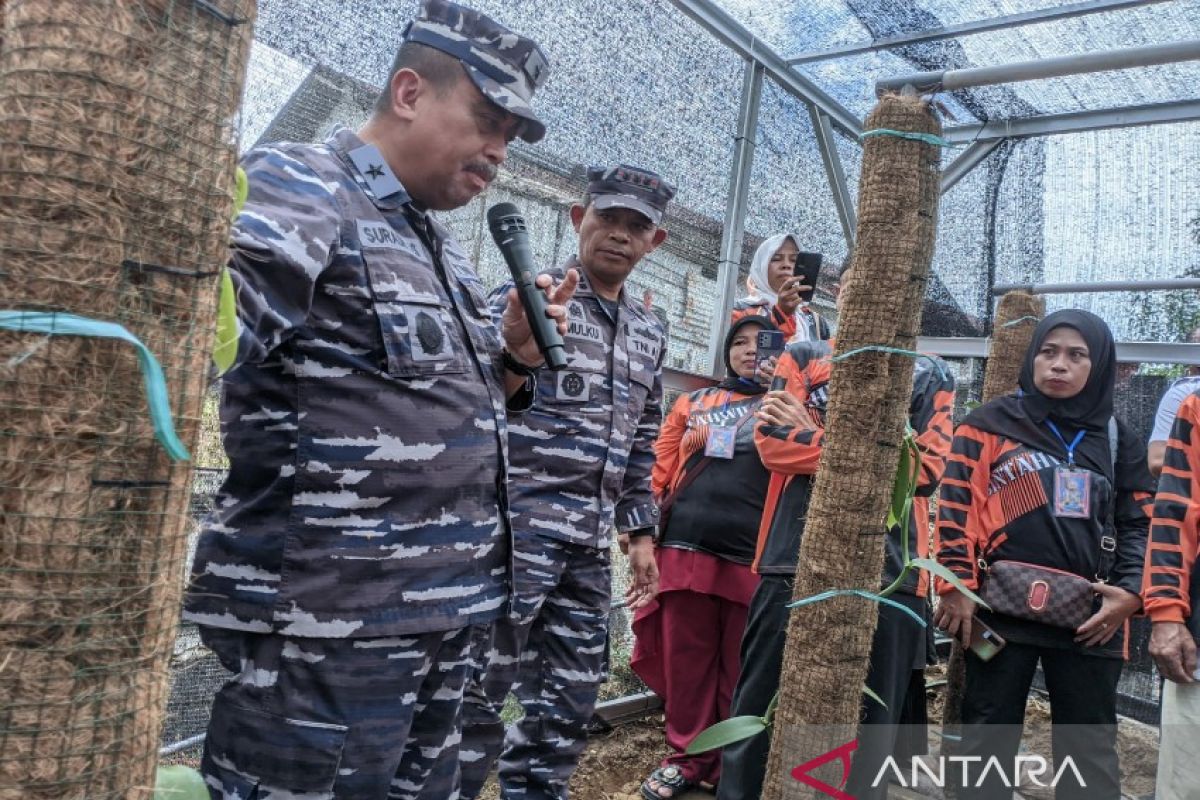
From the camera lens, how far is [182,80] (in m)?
0.79

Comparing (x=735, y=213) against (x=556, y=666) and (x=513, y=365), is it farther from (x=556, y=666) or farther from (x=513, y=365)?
(x=513, y=365)

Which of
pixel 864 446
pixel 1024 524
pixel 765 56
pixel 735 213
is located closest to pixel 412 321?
pixel 864 446

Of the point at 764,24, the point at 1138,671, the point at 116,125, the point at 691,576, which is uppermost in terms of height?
the point at 764,24

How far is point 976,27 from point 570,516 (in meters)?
2.88

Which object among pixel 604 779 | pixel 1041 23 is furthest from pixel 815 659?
pixel 1041 23

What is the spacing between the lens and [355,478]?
5.12 ft

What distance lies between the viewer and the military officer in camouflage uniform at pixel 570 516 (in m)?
2.64

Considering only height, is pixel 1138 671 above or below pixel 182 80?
below

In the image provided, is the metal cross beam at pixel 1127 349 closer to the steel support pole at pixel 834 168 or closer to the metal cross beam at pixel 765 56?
the steel support pole at pixel 834 168

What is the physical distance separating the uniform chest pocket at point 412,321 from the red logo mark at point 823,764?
0.99 m

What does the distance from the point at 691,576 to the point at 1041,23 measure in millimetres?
2811

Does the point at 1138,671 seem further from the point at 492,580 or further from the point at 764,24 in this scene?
the point at 492,580

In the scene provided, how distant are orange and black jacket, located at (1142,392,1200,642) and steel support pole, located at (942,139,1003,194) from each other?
2528 mm

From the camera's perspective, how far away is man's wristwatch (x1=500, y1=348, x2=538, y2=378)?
196cm
